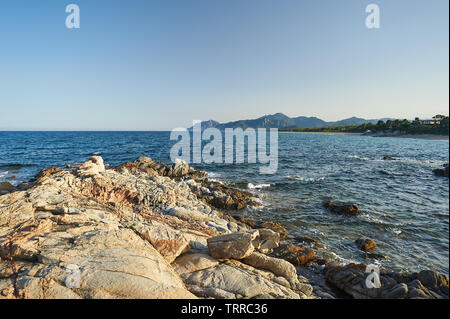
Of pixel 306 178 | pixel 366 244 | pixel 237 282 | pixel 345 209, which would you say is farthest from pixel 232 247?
pixel 306 178

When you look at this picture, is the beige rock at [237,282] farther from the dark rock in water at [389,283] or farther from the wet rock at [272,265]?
the dark rock in water at [389,283]

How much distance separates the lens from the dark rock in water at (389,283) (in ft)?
19.6

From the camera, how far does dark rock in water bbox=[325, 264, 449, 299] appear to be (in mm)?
5988

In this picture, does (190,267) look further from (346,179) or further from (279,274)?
(346,179)

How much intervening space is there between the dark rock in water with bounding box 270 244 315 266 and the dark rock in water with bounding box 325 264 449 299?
100 centimetres

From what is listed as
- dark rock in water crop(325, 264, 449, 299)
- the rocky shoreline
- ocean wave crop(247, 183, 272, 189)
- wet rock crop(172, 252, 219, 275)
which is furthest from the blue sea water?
wet rock crop(172, 252, 219, 275)

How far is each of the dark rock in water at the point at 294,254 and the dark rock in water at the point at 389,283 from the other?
39.2 inches

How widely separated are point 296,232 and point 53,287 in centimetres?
1165

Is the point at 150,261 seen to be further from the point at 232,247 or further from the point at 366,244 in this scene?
the point at 366,244

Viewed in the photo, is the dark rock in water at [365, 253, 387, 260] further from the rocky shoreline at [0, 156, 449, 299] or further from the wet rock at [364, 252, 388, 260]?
the rocky shoreline at [0, 156, 449, 299]

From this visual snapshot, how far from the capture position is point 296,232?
41.1 ft
